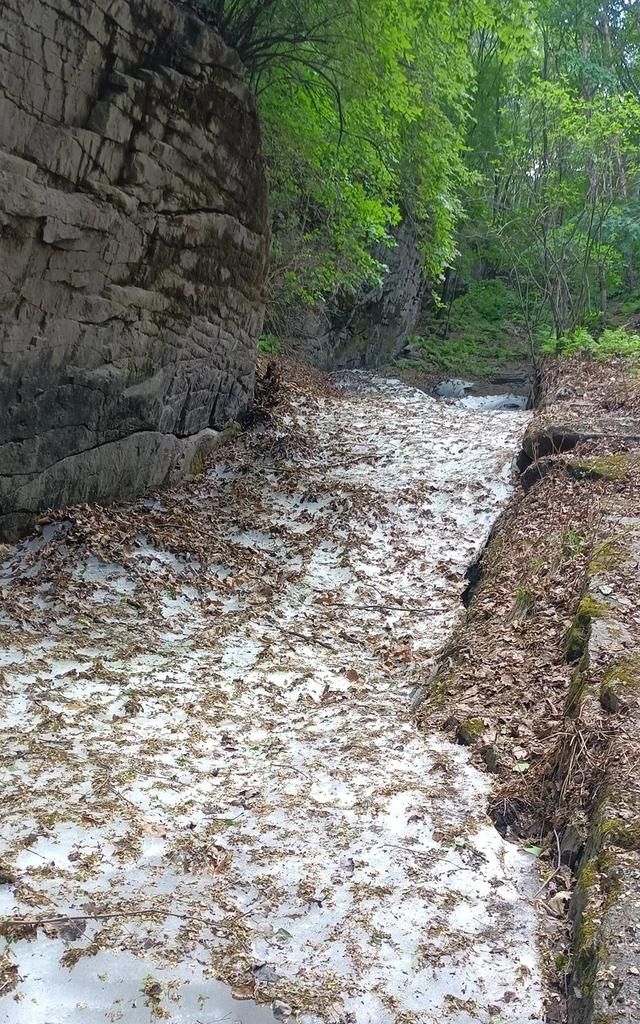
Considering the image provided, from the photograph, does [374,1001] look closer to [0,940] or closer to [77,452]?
[0,940]

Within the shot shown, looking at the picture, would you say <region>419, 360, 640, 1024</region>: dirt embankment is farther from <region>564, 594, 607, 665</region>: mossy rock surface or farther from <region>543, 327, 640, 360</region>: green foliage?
<region>543, 327, 640, 360</region>: green foliage

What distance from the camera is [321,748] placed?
15.1 feet

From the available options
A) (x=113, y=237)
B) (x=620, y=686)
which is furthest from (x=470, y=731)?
(x=113, y=237)

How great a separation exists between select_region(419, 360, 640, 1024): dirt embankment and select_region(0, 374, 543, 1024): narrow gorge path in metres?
0.19

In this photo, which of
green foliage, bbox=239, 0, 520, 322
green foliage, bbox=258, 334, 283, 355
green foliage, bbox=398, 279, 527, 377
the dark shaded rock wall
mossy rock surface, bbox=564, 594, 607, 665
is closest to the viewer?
mossy rock surface, bbox=564, 594, 607, 665

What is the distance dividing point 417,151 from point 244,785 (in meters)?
10.1

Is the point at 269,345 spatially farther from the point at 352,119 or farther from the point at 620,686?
the point at 620,686

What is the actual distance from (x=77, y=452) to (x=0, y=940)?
5168 mm

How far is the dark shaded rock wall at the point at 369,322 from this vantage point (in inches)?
672

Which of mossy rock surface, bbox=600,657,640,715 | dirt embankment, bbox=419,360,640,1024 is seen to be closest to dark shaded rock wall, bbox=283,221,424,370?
dirt embankment, bbox=419,360,640,1024

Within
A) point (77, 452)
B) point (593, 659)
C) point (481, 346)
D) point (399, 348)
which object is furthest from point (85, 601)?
point (481, 346)

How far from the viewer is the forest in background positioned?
28.6 ft

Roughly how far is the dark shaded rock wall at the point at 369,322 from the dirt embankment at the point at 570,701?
957 centimetres

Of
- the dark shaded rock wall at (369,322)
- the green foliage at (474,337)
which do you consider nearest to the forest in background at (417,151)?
the green foliage at (474,337)
